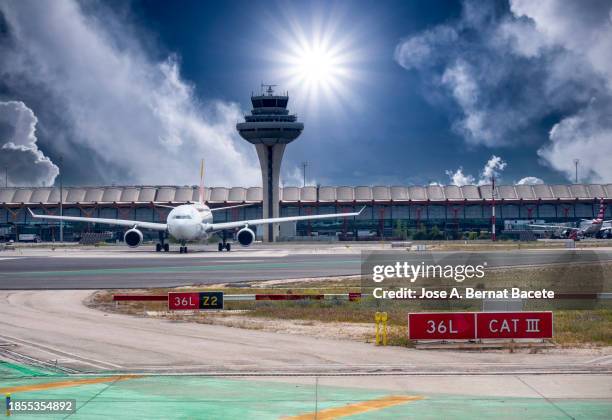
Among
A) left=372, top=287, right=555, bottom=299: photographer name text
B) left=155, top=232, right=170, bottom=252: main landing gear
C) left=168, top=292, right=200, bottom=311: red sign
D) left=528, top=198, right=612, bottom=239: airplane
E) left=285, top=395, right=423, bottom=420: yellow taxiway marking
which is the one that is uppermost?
left=528, top=198, right=612, bottom=239: airplane

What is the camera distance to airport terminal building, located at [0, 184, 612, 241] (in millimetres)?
186125

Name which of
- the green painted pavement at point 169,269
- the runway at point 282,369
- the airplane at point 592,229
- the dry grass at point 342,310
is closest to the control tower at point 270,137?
the airplane at point 592,229

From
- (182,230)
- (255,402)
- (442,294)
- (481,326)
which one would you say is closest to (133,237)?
(182,230)

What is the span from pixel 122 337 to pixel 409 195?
16648 centimetres

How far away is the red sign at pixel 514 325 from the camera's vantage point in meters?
27.0

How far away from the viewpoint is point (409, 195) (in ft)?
630

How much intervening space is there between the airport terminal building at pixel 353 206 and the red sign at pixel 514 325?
155400 millimetres

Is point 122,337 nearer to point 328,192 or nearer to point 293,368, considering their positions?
point 293,368

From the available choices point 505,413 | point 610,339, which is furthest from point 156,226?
point 505,413

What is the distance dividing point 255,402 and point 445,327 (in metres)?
10.2

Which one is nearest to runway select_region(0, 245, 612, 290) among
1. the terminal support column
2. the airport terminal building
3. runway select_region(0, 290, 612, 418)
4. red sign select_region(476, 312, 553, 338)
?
runway select_region(0, 290, 612, 418)

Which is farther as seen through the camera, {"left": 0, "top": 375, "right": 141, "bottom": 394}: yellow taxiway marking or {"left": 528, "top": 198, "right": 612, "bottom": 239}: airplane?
{"left": 528, "top": 198, "right": 612, "bottom": 239}: airplane

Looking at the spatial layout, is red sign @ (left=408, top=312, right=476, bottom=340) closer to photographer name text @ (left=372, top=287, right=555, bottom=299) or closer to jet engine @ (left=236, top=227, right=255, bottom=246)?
photographer name text @ (left=372, top=287, right=555, bottom=299)

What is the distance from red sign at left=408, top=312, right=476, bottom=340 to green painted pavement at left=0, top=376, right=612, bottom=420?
6084 millimetres
